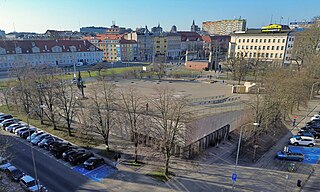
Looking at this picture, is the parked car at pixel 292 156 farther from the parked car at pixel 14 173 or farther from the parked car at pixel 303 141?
the parked car at pixel 14 173

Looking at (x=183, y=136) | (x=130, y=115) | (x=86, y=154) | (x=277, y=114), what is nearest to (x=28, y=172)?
(x=86, y=154)

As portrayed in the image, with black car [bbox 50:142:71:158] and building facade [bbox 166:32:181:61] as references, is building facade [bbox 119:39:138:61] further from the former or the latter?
black car [bbox 50:142:71:158]

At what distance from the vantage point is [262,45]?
9125 centimetres

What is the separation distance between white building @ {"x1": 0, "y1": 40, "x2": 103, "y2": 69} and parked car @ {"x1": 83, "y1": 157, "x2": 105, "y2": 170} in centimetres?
5190

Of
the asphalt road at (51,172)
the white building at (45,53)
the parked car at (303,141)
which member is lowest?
the asphalt road at (51,172)

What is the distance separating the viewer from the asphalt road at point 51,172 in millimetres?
19250

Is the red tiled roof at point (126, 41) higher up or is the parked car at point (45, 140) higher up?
the red tiled roof at point (126, 41)

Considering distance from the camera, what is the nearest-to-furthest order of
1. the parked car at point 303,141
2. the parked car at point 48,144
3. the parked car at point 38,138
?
the parked car at point 48,144 → the parked car at point 38,138 → the parked car at point 303,141

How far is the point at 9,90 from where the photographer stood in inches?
1458

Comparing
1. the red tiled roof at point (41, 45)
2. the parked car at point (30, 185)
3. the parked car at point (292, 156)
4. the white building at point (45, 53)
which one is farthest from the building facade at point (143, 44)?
the parked car at point (30, 185)

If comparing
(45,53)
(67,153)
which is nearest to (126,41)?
(45,53)

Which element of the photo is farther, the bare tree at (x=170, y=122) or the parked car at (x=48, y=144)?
the parked car at (x=48, y=144)

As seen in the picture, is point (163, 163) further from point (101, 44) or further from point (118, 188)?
point (101, 44)

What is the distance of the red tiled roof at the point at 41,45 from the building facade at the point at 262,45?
63.2 m
